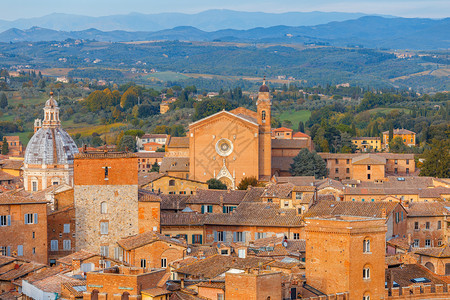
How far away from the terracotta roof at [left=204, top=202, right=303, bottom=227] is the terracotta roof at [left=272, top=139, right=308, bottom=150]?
35.0 metres

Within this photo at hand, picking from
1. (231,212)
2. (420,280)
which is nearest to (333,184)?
Answer: (231,212)

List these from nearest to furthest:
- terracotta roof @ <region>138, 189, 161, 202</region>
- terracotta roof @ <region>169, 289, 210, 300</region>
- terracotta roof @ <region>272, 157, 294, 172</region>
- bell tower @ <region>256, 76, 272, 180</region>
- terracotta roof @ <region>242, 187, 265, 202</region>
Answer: terracotta roof @ <region>169, 289, 210, 300</region>
terracotta roof @ <region>138, 189, 161, 202</region>
terracotta roof @ <region>242, 187, 265, 202</region>
bell tower @ <region>256, 76, 272, 180</region>
terracotta roof @ <region>272, 157, 294, 172</region>

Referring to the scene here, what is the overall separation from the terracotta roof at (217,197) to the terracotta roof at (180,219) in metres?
5.38

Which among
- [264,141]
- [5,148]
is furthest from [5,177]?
[5,148]

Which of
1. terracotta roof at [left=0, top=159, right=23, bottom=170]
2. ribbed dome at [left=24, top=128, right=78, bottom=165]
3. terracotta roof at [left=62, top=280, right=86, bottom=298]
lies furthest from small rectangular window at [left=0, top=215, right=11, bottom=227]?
terracotta roof at [left=0, top=159, right=23, bottom=170]

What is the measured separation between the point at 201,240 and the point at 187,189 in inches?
704

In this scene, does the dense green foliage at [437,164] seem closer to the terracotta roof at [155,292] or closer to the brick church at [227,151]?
the brick church at [227,151]

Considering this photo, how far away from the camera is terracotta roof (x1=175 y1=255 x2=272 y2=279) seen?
36062 millimetres

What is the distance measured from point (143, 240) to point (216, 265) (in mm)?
6320

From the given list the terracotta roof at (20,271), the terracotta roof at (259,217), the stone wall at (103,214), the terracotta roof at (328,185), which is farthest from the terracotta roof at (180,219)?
the terracotta roof at (328,185)

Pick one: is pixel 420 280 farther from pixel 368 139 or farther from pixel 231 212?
pixel 368 139

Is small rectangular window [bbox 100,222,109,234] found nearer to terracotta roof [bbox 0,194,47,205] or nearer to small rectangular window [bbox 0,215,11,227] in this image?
terracotta roof [bbox 0,194,47,205]

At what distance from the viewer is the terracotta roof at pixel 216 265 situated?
3606cm

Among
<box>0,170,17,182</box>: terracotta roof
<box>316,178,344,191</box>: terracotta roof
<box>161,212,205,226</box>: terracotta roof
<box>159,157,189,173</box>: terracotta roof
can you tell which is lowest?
<box>161,212,205,226</box>: terracotta roof
